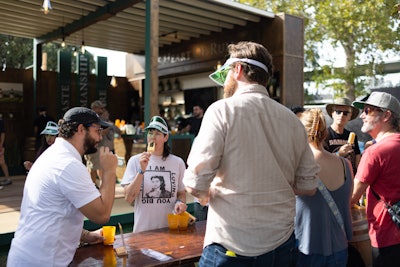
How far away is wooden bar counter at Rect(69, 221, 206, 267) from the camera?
2000mm

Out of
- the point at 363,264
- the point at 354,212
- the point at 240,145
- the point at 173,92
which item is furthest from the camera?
the point at 173,92

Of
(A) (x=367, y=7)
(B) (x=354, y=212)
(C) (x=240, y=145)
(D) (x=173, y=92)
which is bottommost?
(B) (x=354, y=212)

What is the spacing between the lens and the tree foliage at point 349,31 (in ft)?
40.4

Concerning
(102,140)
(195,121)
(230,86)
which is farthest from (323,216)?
(195,121)

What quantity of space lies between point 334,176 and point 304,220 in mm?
283

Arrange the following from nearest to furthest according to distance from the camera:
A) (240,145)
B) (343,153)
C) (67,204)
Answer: (240,145) < (67,204) < (343,153)

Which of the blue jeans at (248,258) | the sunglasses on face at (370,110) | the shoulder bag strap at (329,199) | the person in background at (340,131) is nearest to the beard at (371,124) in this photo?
the sunglasses on face at (370,110)

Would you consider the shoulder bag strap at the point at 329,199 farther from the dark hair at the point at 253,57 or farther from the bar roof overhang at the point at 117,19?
the bar roof overhang at the point at 117,19

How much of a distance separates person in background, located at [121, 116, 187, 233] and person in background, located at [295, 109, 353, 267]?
0.99 meters

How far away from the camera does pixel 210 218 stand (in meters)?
1.61

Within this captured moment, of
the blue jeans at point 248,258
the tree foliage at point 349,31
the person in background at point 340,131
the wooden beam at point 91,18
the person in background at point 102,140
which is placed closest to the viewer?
the blue jeans at point 248,258

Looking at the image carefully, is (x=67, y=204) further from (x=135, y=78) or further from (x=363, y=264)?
(x=135, y=78)

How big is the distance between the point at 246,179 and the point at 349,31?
12.4m

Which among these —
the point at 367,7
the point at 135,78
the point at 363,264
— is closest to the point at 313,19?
the point at 367,7
